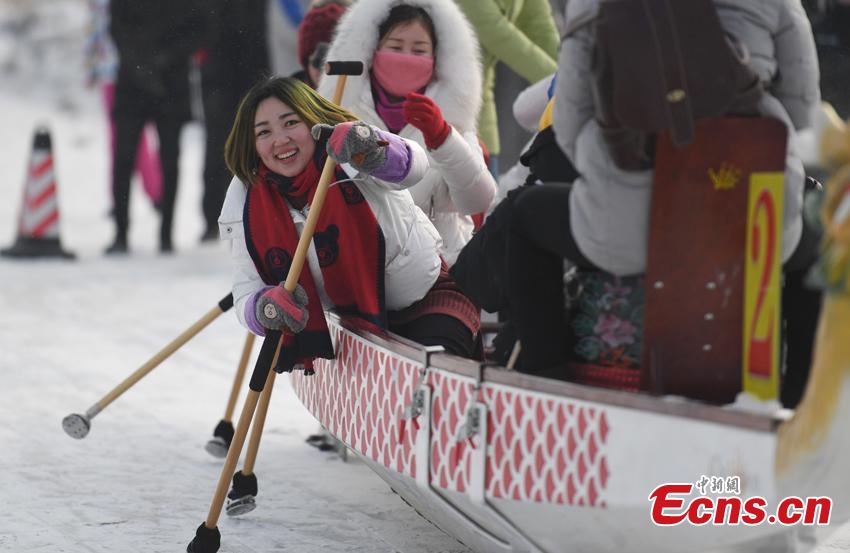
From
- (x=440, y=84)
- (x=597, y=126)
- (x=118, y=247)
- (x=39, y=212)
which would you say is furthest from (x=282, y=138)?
(x=39, y=212)

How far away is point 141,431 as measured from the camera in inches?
199

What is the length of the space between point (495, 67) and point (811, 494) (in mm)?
4146

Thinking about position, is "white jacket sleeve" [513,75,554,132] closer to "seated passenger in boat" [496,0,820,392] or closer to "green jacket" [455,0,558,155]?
"green jacket" [455,0,558,155]

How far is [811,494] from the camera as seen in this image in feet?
7.57

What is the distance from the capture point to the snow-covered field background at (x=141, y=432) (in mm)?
3783

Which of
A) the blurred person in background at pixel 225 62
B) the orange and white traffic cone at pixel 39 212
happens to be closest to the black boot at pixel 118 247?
the orange and white traffic cone at pixel 39 212

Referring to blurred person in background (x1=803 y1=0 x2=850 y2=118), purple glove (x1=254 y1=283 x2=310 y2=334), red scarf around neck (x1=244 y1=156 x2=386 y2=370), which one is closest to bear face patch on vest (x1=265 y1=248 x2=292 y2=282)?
red scarf around neck (x1=244 y1=156 x2=386 y2=370)

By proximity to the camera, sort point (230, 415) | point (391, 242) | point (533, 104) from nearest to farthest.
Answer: point (391, 242), point (533, 104), point (230, 415)

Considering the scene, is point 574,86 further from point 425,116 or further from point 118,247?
point 118,247

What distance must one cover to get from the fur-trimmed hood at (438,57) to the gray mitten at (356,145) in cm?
97

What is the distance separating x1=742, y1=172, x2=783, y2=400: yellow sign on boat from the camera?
2.50 metres

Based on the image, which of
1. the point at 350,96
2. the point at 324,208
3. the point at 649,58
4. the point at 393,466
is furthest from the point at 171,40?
the point at 649,58

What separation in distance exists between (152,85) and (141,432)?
4765 mm

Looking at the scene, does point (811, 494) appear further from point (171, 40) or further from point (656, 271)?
point (171, 40)
